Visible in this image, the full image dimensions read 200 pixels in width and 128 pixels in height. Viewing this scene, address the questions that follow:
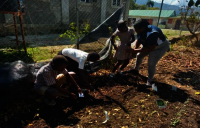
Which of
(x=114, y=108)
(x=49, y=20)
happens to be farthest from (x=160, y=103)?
(x=49, y=20)

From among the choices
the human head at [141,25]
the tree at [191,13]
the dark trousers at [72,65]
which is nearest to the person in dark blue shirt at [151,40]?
the human head at [141,25]

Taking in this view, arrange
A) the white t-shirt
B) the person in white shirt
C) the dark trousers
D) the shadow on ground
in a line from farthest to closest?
the shadow on ground
the dark trousers
the white t-shirt
the person in white shirt

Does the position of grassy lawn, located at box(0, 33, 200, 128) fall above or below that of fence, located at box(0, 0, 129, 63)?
below

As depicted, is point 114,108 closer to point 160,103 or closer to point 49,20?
point 160,103

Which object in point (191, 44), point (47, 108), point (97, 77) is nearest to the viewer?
point (47, 108)

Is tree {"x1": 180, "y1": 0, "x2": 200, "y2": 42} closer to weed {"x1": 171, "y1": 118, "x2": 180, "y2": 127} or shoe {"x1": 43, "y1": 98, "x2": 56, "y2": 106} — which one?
weed {"x1": 171, "y1": 118, "x2": 180, "y2": 127}

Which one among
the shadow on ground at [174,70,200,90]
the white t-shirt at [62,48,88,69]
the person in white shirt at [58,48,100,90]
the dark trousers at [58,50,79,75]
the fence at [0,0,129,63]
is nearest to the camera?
the person in white shirt at [58,48,100,90]

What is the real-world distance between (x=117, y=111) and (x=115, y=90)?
0.65 metres

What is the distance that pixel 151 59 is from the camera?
3.05 metres

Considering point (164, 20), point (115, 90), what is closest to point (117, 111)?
point (115, 90)

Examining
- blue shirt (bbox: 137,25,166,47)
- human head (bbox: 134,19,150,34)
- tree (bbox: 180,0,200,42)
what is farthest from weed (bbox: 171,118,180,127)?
tree (bbox: 180,0,200,42)

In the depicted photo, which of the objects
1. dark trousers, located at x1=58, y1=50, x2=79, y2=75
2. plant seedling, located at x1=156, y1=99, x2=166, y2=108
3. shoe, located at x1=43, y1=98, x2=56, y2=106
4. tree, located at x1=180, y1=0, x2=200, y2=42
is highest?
tree, located at x1=180, y1=0, x2=200, y2=42

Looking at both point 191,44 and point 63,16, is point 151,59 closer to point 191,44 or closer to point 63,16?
point 191,44

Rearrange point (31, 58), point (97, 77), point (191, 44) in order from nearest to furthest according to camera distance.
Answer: point (97, 77), point (31, 58), point (191, 44)
